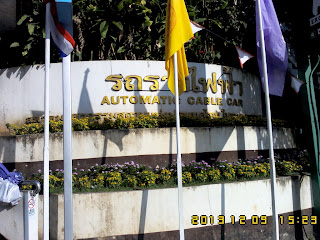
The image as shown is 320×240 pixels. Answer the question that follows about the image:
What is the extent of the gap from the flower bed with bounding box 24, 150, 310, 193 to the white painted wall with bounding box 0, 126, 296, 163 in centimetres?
38

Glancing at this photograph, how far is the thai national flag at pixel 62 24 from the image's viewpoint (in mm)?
5789

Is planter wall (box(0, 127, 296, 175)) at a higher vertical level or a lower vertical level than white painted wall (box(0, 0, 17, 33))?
lower

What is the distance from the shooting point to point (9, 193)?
582 centimetres

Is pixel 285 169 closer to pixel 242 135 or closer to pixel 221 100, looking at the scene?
pixel 242 135

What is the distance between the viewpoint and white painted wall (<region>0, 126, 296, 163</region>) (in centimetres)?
820

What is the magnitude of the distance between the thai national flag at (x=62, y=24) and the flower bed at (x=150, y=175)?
287 centimetres

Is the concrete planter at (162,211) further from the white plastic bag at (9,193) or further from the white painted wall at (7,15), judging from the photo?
the white painted wall at (7,15)

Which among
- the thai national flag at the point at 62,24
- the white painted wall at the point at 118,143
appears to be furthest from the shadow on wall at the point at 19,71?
the thai national flag at the point at 62,24

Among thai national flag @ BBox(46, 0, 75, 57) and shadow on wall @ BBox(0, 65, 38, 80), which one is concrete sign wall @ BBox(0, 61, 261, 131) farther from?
thai national flag @ BBox(46, 0, 75, 57)

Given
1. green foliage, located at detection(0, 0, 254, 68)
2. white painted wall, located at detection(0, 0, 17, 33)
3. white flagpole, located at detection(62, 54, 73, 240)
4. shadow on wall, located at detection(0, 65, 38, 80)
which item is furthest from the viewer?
white painted wall, located at detection(0, 0, 17, 33)

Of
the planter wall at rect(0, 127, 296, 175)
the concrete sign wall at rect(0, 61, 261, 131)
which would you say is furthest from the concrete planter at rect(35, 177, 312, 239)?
the concrete sign wall at rect(0, 61, 261, 131)

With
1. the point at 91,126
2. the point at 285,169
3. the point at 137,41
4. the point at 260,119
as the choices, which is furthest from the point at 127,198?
the point at 137,41

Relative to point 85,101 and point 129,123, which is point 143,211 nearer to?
point 129,123

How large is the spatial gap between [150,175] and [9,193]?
2.86m
